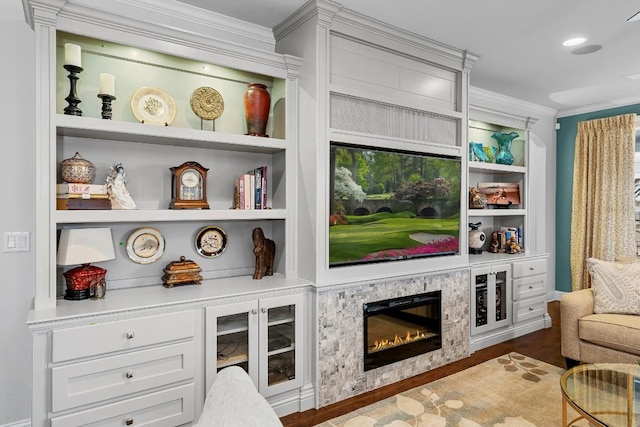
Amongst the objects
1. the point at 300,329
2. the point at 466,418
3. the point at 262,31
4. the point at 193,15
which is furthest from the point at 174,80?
the point at 466,418

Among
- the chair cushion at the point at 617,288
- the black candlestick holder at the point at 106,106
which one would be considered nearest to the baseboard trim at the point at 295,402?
the black candlestick holder at the point at 106,106

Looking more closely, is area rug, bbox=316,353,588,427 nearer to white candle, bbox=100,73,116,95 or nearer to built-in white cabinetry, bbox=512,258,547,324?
built-in white cabinetry, bbox=512,258,547,324

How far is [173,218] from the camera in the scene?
242 cm

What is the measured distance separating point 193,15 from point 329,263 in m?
1.91

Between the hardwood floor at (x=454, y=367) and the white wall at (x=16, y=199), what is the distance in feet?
5.15

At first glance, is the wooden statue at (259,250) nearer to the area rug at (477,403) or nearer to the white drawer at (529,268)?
the area rug at (477,403)

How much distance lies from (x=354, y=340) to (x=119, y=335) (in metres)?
1.51

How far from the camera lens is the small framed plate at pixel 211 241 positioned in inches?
110

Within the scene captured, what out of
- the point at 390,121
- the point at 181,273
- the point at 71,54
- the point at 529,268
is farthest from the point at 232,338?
the point at 529,268

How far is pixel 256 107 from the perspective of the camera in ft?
9.07

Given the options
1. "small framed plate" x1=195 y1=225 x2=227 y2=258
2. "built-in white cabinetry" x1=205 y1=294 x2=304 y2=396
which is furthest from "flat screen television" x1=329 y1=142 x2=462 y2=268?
"small framed plate" x1=195 y1=225 x2=227 y2=258

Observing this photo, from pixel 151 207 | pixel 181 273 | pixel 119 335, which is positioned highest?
pixel 151 207

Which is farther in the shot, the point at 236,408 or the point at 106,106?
the point at 106,106

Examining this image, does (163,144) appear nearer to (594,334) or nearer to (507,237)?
(594,334)
